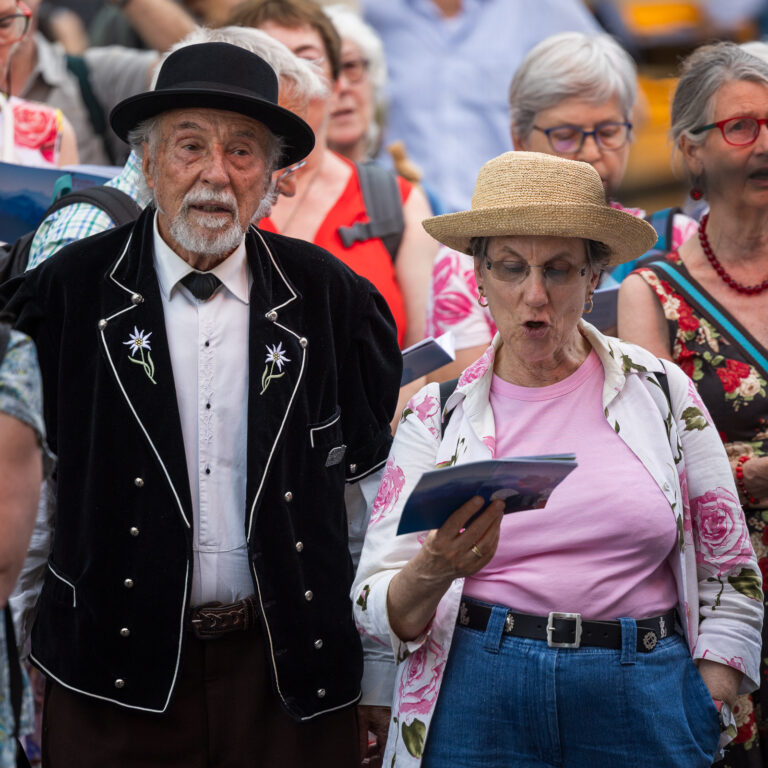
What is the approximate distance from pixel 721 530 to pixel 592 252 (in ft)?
2.39

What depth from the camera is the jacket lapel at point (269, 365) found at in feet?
9.54

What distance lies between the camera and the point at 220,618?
2.91 meters

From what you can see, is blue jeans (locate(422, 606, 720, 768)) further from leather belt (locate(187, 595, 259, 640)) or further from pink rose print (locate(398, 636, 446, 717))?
leather belt (locate(187, 595, 259, 640))

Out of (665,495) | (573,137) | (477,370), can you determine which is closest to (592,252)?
(477,370)

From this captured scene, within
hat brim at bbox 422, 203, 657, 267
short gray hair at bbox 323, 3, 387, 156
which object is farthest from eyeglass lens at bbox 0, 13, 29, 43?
hat brim at bbox 422, 203, 657, 267

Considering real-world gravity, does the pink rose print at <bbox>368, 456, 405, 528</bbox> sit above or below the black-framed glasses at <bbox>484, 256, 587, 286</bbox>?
below

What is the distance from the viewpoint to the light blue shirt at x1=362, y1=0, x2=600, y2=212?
20.7ft

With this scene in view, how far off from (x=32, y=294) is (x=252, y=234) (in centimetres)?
59

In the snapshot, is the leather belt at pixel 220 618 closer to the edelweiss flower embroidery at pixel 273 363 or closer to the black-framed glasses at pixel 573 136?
the edelweiss flower embroidery at pixel 273 363

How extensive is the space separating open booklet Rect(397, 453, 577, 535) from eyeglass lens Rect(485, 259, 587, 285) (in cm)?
59

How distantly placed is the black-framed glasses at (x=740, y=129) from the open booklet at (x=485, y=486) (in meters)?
1.69

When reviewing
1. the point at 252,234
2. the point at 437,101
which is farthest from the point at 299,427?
the point at 437,101

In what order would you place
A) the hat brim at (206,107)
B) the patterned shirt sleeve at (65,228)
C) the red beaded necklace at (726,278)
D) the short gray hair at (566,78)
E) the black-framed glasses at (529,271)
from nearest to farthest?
the black-framed glasses at (529,271) < the hat brim at (206,107) < the patterned shirt sleeve at (65,228) < the red beaded necklace at (726,278) < the short gray hair at (566,78)

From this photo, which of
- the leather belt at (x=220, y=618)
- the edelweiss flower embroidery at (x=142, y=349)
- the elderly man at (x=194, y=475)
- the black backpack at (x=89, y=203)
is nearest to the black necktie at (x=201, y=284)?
the elderly man at (x=194, y=475)
